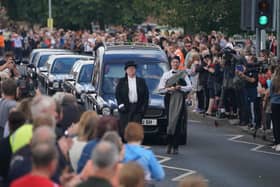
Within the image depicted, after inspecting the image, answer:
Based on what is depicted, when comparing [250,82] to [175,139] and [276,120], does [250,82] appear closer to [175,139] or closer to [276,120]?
[276,120]

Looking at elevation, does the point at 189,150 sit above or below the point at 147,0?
below

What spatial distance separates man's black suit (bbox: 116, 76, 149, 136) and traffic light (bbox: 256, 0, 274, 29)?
23.5ft

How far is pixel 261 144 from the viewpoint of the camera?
22469 mm

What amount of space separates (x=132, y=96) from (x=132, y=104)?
151 mm

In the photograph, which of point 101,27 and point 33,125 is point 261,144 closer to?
point 33,125

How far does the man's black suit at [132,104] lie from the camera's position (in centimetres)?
1966

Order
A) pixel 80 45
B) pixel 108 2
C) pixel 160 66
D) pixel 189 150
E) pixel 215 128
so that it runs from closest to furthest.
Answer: pixel 189 150, pixel 160 66, pixel 215 128, pixel 80 45, pixel 108 2

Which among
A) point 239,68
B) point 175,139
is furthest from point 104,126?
point 239,68

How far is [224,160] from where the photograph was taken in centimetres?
1973

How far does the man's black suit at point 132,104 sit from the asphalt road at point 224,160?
0.91 m

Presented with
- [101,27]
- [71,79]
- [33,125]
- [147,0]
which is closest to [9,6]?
[101,27]

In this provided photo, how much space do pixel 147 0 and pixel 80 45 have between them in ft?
25.1

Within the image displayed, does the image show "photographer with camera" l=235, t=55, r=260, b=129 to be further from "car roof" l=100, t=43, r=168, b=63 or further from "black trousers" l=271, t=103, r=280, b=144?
"black trousers" l=271, t=103, r=280, b=144

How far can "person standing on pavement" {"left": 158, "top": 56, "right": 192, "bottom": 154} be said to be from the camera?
787 inches
